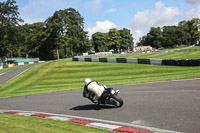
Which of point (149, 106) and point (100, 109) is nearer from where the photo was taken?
point (149, 106)

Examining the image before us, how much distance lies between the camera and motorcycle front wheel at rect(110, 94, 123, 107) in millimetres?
8547

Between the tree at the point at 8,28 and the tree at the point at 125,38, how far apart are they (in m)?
70.9

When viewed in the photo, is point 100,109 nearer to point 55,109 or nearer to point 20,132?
point 55,109

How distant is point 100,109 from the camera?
359 inches

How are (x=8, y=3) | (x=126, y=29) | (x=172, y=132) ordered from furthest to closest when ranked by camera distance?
1. (x=126, y=29)
2. (x=8, y=3)
3. (x=172, y=132)

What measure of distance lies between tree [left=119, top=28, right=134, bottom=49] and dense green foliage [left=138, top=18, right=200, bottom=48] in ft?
51.0

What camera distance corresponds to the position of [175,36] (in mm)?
120812

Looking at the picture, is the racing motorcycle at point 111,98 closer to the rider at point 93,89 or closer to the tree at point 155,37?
the rider at point 93,89

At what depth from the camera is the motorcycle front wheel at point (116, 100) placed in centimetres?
855

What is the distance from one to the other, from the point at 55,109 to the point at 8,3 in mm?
57676

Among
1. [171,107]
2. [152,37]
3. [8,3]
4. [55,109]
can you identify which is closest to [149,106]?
[171,107]

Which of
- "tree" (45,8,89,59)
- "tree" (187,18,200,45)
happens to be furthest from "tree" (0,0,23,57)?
"tree" (187,18,200,45)

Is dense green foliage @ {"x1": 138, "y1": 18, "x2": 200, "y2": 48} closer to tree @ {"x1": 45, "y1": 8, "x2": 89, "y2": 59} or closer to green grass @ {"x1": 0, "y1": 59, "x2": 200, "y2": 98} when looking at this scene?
tree @ {"x1": 45, "y1": 8, "x2": 89, "y2": 59}

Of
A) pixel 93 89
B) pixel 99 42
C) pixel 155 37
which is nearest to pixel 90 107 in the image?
pixel 93 89
